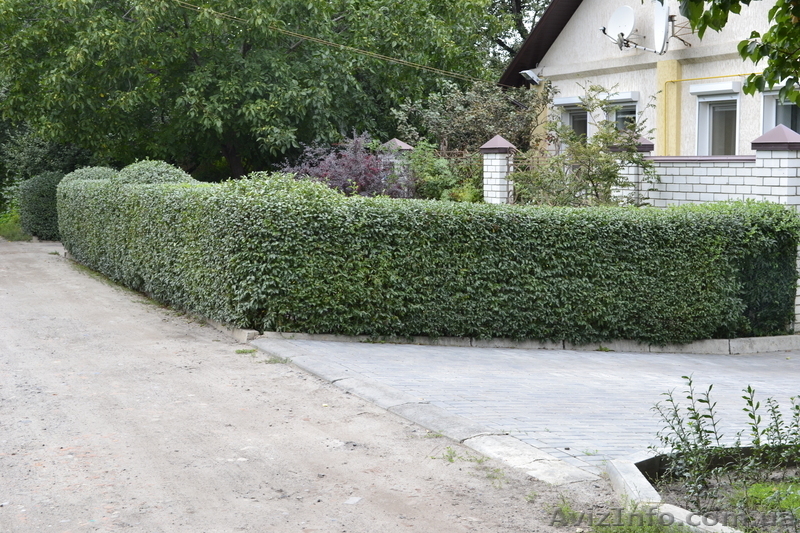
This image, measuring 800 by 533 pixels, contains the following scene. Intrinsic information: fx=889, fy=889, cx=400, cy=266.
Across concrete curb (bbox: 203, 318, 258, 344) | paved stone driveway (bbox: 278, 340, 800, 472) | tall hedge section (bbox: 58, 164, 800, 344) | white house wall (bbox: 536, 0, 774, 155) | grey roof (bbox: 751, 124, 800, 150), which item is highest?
white house wall (bbox: 536, 0, 774, 155)

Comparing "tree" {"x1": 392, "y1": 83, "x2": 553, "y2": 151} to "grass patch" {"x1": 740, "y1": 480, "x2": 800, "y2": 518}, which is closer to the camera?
"grass patch" {"x1": 740, "y1": 480, "x2": 800, "y2": 518}

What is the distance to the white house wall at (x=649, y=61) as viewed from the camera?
53.7 feet

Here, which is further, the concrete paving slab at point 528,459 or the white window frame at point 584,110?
the white window frame at point 584,110

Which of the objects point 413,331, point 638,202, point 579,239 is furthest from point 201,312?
point 638,202

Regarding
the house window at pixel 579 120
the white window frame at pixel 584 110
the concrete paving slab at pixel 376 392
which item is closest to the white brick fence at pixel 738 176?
the white window frame at pixel 584 110

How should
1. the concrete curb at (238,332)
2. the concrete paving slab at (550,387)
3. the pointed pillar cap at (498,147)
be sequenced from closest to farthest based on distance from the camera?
the concrete paving slab at (550,387)
the concrete curb at (238,332)
the pointed pillar cap at (498,147)

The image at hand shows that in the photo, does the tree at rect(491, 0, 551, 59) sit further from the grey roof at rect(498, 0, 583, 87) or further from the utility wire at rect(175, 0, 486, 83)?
the grey roof at rect(498, 0, 583, 87)

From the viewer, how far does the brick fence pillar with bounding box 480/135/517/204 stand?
17.0m

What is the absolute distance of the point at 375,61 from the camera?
22484mm

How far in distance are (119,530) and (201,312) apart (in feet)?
21.9

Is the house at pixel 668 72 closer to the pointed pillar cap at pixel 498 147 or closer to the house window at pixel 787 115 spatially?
the house window at pixel 787 115

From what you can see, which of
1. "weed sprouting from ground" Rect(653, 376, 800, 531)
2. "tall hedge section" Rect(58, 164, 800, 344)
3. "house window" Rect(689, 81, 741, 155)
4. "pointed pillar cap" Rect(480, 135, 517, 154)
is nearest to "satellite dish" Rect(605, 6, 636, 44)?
"house window" Rect(689, 81, 741, 155)

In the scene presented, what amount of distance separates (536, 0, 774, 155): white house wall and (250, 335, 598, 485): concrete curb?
9031mm

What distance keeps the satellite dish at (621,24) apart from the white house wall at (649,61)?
37 centimetres
